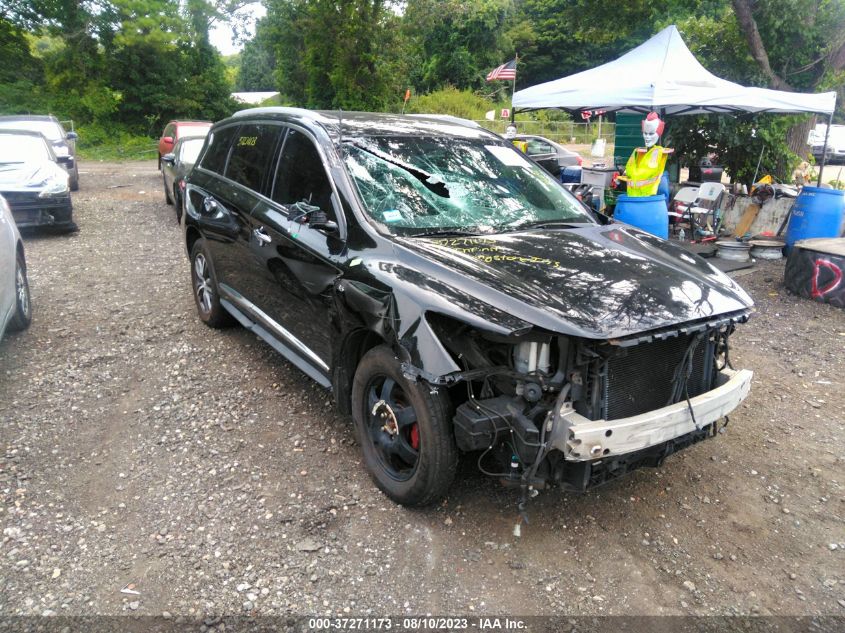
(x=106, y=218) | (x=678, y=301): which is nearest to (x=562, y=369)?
(x=678, y=301)

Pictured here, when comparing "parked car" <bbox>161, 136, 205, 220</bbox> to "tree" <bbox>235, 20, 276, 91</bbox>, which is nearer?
"parked car" <bbox>161, 136, 205, 220</bbox>

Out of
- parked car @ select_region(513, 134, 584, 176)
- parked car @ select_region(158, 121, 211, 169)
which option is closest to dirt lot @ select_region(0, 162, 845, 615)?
parked car @ select_region(158, 121, 211, 169)

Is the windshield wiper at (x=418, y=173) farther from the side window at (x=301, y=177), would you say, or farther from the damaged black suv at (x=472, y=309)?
the side window at (x=301, y=177)

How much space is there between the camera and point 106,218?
1173 centimetres

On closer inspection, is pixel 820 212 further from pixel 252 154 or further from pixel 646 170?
pixel 252 154

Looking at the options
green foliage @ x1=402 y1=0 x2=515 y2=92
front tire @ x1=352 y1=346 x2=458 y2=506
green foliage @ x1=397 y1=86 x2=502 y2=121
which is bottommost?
front tire @ x1=352 y1=346 x2=458 y2=506

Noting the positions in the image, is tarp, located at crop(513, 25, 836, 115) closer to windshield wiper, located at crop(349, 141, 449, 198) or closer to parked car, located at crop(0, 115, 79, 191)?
windshield wiper, located at crop(349, 141, 449, 198)

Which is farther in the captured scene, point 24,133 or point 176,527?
point 24,133

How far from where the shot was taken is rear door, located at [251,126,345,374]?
3672 mm

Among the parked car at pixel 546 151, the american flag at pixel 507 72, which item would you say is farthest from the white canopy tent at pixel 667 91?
the american flag at pixel 507 72

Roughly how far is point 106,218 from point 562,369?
36.7 feet

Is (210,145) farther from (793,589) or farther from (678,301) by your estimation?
(793,589)

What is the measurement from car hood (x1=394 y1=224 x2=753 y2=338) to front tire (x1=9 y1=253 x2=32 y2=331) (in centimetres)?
395

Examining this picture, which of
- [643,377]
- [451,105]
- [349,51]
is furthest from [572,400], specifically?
[451,105]
